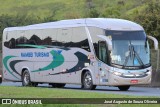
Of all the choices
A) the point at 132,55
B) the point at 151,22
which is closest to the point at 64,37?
the point at 132,55

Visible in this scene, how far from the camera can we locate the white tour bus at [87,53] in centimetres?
2809

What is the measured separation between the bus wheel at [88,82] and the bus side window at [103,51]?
4.44 feet

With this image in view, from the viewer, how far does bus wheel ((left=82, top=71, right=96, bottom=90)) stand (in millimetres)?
29188

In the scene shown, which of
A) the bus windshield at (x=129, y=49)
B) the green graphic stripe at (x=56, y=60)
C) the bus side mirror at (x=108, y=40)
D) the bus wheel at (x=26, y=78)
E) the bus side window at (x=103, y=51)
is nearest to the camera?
the bus side mirror at (x=108, y=40)

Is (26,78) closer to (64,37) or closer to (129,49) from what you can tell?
(64,37)

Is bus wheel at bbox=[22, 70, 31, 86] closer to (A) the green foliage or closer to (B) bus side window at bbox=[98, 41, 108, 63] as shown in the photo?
(B) bus side window at bbox=[98, 41, 108, 63]

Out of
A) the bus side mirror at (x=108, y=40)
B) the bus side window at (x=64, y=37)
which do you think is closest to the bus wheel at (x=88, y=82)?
the bus side window at (x=64, y=37)

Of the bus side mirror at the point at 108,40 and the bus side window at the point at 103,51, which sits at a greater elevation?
the bus side mirror at the point at 108,40

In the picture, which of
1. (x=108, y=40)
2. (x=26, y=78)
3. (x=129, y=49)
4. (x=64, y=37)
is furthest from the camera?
(x=26, y=78)

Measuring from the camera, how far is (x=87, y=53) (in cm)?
2917

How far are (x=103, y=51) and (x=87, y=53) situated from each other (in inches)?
45.4

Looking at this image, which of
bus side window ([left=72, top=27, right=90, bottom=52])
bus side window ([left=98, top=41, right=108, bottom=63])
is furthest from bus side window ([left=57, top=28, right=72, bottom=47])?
Result: bus side window ([left=98, top=41, right=108, bottom=63])

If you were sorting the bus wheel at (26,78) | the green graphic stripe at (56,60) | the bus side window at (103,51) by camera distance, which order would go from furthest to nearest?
the bus wheel at (26,78) < the green graphic stripe at (56,60) < the bus side window at (103,51)

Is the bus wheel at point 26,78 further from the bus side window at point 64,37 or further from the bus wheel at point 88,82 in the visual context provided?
the bus wheel at point 88,82
